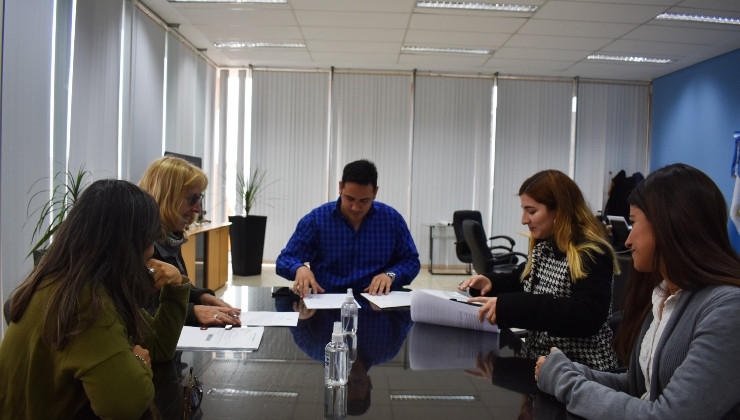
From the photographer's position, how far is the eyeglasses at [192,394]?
44.1 inches

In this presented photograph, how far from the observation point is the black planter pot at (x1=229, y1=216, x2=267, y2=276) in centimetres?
698

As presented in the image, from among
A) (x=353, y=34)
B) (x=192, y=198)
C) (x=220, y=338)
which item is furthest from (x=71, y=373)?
(x=353, y=34)

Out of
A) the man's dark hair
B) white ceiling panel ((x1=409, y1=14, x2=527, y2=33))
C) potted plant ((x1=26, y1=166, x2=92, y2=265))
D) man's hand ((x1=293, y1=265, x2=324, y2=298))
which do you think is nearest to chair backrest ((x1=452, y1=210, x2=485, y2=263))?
white ceiling panel ((x1=409, y1=14, x2=527, y2=33))

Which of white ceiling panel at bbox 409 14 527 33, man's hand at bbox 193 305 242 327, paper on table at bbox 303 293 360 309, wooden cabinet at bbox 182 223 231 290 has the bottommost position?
wooden cabinet at bbox 182 223 231 290

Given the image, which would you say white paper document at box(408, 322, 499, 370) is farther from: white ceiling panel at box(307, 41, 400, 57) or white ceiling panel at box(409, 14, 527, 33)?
white ceiling panel at box(307, 41, 400, 57)

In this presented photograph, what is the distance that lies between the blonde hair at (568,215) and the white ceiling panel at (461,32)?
358 centimetres

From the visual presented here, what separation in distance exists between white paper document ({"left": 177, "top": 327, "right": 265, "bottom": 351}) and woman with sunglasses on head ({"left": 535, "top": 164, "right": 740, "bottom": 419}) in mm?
865

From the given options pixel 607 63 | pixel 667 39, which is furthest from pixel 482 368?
pixel 607 63

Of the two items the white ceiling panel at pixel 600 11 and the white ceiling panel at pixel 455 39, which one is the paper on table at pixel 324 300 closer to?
the white ceiling panel at pixel 600 11

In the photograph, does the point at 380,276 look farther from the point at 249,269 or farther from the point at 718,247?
the point at 249,269

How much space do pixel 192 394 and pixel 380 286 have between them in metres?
1.37

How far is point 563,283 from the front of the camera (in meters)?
1.78

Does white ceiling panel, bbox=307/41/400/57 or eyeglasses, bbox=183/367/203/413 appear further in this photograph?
white ceiling panel, bbox=307/41/400/57

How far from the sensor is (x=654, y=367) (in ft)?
3.59
